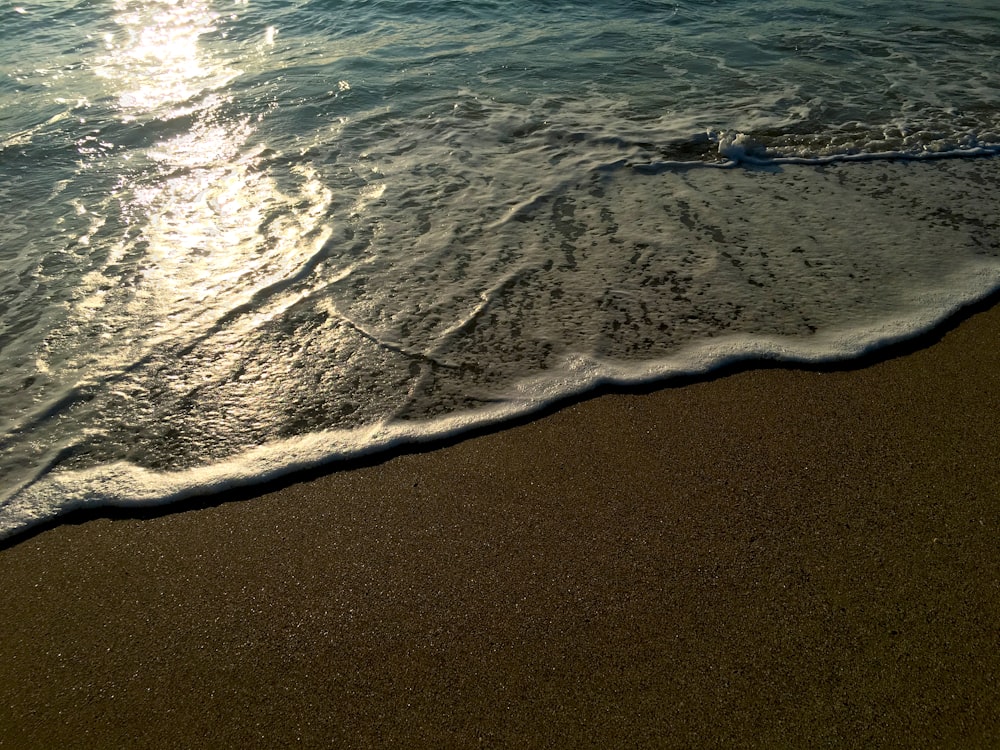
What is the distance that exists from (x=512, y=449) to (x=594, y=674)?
1.02 m

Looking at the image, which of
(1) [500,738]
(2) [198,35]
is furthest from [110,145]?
Result: (1) [500,738]

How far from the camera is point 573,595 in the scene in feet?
7.19

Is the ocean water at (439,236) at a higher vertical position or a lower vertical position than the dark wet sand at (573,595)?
higher

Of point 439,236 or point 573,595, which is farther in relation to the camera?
point 439,236

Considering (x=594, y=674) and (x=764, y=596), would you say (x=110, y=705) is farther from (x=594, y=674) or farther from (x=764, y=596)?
(x=764, y=596)

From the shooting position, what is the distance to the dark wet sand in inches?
74.7

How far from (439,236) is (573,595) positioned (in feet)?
8.99

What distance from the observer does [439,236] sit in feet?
14.1

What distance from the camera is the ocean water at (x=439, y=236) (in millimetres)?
3057

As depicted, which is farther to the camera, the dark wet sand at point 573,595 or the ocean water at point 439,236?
the ocean water at point 439,236

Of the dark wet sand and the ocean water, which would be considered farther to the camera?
the ocean water

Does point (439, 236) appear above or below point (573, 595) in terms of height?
above

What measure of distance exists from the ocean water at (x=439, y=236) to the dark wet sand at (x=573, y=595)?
0.32 meters

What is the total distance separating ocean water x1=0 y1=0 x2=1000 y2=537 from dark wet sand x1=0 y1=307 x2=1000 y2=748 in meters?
0.32
